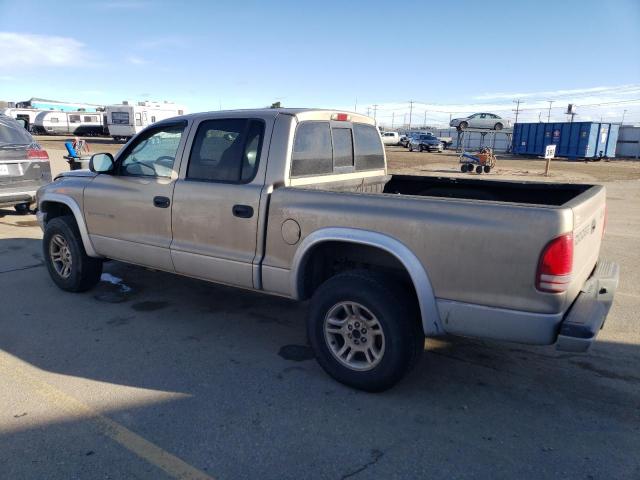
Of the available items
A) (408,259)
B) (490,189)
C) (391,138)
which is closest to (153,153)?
(408,259)

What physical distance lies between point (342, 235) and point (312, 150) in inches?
42.5

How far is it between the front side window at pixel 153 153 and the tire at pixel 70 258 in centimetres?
99

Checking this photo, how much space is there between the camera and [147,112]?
40188 mm

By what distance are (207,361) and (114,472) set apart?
134 centimetres

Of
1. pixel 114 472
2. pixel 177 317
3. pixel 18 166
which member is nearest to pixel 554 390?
pixel 114 472

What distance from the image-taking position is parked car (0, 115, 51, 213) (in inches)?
348

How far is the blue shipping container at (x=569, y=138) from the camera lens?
3812cm

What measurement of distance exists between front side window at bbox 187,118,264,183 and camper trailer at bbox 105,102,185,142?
37.2 m


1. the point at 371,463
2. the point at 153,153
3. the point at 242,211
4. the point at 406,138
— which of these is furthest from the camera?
the point at 406,138

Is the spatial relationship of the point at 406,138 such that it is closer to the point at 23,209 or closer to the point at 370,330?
the point at 23,209

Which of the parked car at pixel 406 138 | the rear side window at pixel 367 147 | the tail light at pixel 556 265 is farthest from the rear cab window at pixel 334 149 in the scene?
the parked car at pixel 406 138

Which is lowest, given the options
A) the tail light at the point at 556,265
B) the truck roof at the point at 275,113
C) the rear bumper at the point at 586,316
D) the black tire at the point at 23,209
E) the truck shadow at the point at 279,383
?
the black tire at the point at 23,209

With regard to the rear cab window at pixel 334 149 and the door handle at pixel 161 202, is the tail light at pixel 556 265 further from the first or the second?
the door handle at pixel 161 202

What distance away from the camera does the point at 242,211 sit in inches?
155
